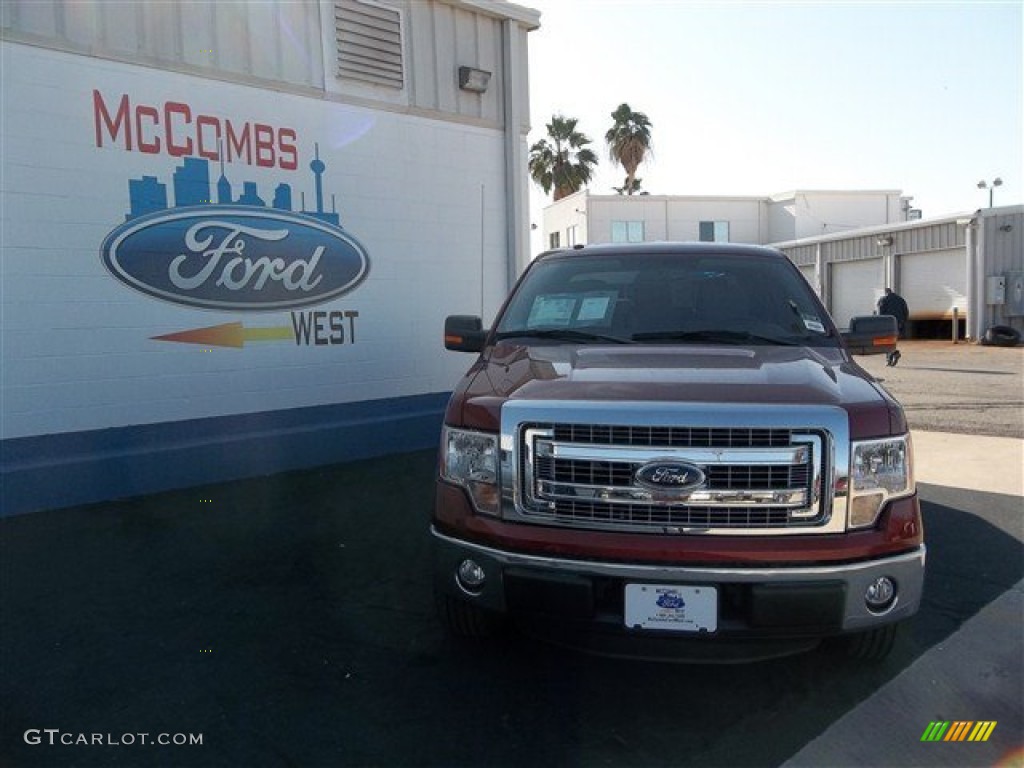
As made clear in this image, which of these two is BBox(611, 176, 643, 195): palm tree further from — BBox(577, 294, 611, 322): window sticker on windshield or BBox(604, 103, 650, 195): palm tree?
BBox(577, 294, 611, 322): window sticker on windshield

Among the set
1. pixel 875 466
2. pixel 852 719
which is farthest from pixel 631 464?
pixel 852 719

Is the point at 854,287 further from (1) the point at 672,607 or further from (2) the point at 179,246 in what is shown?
(1) the point at 672,607

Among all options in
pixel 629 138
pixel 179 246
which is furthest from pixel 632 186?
pixel 179 246

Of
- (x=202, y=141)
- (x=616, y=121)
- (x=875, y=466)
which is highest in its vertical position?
(x=616, y=121)

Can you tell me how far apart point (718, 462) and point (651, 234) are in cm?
3282

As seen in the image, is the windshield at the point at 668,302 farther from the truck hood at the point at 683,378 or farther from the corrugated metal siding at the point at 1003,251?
the corrugated metal siding at the point at 1003,251

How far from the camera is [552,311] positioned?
3.96 metres

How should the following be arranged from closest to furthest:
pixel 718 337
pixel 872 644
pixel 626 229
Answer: pixel 872 644 → pixel 718 337 → pixel 626 229

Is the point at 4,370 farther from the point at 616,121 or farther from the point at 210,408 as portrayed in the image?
the point at 616,121

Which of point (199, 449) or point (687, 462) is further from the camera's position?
point (199, 449)

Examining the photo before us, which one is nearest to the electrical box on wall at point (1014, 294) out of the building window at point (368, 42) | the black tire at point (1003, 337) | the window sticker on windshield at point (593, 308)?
the black tire at point (1003, 337)

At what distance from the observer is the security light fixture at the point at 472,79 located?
770 centimetres

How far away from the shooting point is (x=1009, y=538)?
4.66 m

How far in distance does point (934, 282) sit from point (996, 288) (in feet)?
8.24
